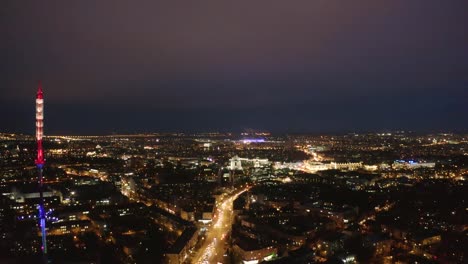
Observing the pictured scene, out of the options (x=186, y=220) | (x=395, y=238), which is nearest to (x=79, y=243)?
(x=186, y=220)

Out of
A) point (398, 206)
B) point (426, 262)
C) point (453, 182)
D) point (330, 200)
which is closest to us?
point (426, 262)

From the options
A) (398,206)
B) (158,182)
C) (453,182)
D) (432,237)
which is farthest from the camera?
(158,182)

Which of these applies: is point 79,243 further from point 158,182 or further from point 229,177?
point 229,177

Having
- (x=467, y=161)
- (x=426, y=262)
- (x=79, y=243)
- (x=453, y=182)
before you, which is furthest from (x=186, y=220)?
(x=467, y=161)

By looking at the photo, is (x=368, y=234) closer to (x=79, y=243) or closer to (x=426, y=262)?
(x=426, y=262)

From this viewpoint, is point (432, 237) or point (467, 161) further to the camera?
point (467, 161)

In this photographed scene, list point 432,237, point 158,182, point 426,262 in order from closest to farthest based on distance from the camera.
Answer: point 426,262 → point 432,237 → point 158,182
